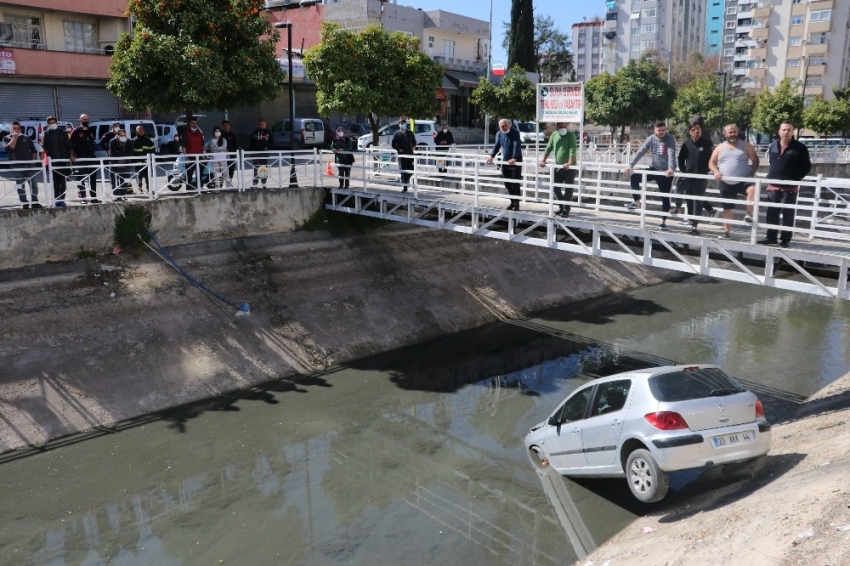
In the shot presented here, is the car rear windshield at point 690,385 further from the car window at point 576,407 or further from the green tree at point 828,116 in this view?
the green tree at point 828,116

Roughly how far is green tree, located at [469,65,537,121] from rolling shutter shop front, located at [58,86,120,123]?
53.6ft

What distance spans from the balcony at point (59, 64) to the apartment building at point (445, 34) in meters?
14.7

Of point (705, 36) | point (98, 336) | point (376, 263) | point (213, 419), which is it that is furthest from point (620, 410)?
point (705, 36)

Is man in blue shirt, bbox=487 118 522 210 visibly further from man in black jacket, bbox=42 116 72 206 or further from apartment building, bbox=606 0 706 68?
apartment building, bbox=606 0 706 68

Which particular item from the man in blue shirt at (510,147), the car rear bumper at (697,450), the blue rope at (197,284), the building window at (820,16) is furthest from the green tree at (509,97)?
the building window at (820,16)

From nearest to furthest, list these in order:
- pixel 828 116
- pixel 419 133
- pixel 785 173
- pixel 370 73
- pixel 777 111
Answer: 1. pixel 785 173
2. pixel 370 73
3. pixel 419 133
4. pixel 828 116
5. pixel 777 111

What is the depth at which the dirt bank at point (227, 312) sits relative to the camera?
13.8 meters

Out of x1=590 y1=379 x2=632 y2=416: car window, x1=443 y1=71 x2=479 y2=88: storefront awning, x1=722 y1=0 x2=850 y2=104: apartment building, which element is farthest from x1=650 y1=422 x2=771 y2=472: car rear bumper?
x1=722 y1=0 x2=850 y2=104: apartment building

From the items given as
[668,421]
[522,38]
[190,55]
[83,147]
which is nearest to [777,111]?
[522,38]

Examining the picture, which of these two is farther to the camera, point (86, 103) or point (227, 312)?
point (86, 103)

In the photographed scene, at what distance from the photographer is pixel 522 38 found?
50188mm

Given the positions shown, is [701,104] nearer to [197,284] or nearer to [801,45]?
[801,45]

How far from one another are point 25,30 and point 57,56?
1536 mm

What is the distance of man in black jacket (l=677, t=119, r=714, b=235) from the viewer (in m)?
12.7
